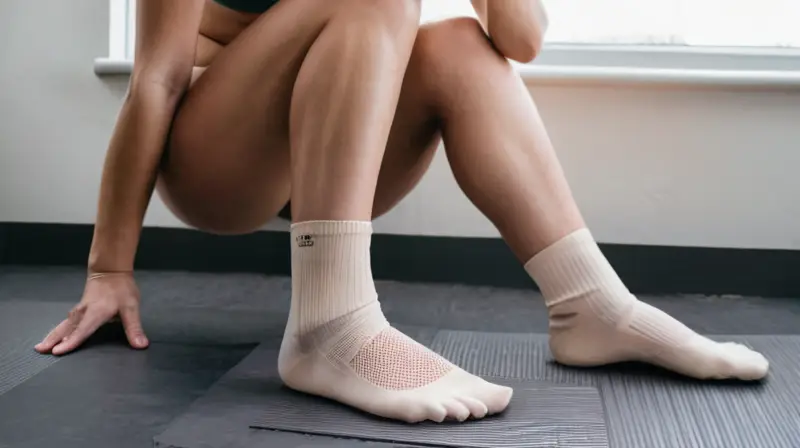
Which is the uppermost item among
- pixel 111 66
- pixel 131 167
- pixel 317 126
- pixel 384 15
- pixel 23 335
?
pixel 384 15

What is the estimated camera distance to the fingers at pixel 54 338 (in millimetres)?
958

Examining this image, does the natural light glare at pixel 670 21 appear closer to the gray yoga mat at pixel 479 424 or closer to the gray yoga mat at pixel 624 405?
the gray yoga mat at pixel 624 405

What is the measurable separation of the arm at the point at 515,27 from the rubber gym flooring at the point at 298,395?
1.22 feet

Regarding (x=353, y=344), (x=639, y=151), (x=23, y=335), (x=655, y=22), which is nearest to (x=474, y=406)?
(x=353, y=344)

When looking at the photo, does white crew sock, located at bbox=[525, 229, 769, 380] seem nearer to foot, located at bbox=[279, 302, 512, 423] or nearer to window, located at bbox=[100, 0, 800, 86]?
foot, located at bbox=[279, 302, 512, 423]

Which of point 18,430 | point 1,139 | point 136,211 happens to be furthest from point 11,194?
point 18,430

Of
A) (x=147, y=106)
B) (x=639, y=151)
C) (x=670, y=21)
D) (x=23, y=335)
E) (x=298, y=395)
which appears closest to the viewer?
(x=298, y=395)

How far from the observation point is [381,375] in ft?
2.35

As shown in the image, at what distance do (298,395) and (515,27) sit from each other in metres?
0.46

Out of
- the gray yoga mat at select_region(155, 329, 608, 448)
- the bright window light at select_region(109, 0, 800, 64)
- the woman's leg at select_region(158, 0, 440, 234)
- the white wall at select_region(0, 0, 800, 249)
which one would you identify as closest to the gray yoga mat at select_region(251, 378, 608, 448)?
the gray yoga mat at select_region(155, 329, 608, 448)

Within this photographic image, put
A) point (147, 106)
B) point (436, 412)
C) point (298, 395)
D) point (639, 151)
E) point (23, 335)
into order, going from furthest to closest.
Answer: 1. point (639, 151)
2. point (23, 335)
3. point (147, 106)
4. point (298, 395)
5. point (436, 412)

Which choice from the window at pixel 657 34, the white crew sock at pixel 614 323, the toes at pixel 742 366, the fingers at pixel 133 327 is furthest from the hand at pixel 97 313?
the window at pixel 657 34

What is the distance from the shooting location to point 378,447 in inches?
25.5

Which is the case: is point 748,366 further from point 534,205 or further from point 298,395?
point 298,395
